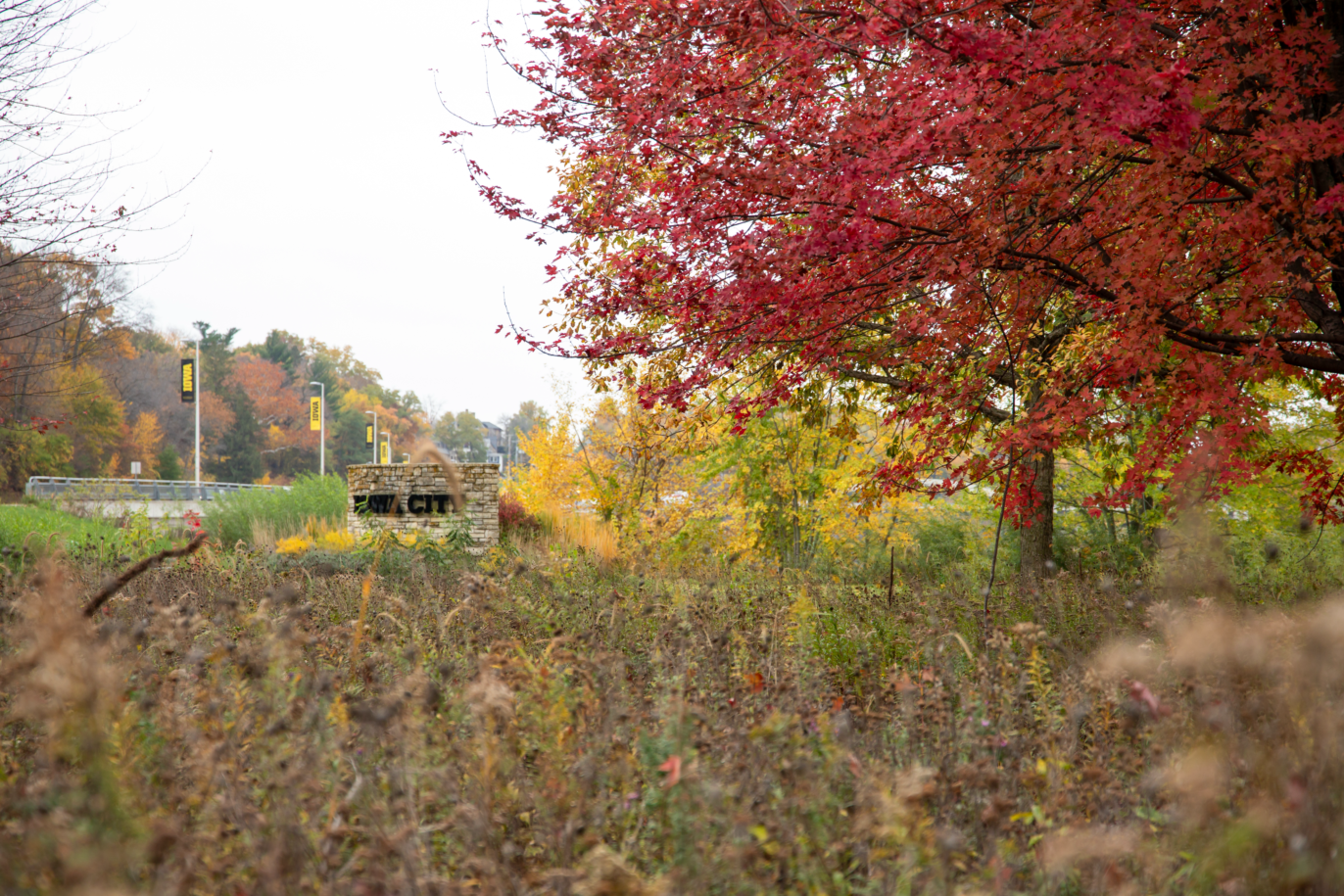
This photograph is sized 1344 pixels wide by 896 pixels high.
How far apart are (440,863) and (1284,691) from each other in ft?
6.92

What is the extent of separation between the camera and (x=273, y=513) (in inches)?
591

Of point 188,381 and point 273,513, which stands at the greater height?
point 188,381

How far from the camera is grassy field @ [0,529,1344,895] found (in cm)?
153

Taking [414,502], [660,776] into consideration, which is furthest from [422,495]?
[660,776]

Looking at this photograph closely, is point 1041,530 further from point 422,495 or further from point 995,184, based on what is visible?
point 422,495

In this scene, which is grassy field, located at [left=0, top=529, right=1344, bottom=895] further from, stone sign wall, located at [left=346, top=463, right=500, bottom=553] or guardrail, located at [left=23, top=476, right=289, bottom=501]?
guardrail, located at [left=23, top=476, right=289, bottom=501]

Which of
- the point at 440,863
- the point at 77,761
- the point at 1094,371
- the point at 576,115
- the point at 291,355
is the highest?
the point at 291,355

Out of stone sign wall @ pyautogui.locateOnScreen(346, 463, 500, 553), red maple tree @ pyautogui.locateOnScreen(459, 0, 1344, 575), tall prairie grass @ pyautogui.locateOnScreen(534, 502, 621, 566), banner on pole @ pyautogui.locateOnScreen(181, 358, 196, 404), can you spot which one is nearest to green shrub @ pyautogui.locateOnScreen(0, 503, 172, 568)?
stone sign wall @ pyautogui.locateOnScreen(346, 463, 500, 553)

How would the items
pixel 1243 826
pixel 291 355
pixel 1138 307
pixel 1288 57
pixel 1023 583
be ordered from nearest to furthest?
pixel 1243 826
pixel 1288 57
pixel 1138 307
pixel 1023 583
pixel 291 355

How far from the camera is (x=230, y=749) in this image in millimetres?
1925

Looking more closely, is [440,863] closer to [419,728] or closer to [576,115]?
[419,728]

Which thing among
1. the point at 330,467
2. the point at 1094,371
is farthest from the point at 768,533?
the point at 330,467

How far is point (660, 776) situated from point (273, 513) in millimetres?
14700

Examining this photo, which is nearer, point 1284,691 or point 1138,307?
point 1284,691
